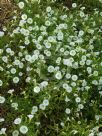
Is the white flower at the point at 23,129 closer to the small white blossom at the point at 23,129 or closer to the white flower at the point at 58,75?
the small white blossom at the point at 23,129

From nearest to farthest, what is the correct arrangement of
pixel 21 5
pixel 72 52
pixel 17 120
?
pixel 17 120 < pixel 72 52 < pixel 21 5

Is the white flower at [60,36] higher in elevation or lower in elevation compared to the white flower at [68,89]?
higher

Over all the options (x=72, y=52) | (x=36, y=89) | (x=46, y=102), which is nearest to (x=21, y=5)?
(x=72, y=52)

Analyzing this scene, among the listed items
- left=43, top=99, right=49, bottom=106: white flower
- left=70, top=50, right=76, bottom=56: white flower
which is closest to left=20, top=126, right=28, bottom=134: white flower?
left=43, top=99, right=49, bottom=106: white flower

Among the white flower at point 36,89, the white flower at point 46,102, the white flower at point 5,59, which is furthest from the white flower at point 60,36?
the white flower at point 46,102

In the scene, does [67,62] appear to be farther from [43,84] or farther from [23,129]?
[23,129]

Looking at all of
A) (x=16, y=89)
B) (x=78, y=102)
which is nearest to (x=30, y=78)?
(x=16, y=89)

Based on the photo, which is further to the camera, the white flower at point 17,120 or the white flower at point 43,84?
the white flower at point 43,84

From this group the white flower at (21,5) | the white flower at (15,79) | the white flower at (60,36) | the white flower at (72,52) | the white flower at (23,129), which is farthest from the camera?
the white flower at (21,5)
